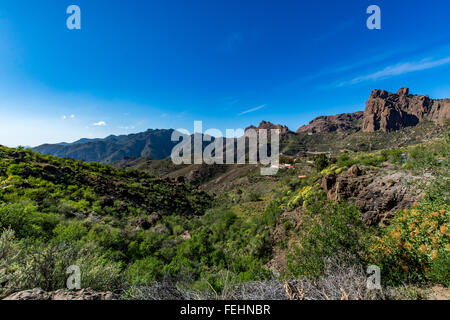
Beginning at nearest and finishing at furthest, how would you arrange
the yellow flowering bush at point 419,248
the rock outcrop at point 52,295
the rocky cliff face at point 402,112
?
the rock outcrop at point 52,295 → the yellow flowering bush at point 419,248 → the rocky cliff face at point 402,112

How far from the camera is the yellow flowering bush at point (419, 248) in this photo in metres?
4.45

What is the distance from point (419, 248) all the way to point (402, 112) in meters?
209

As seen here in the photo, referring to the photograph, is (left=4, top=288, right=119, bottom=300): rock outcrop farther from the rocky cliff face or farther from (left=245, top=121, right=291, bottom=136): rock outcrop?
the rocky cliff face

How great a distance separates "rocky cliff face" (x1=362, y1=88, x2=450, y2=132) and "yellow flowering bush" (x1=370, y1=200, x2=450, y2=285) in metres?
176

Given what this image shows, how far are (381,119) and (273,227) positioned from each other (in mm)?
183698

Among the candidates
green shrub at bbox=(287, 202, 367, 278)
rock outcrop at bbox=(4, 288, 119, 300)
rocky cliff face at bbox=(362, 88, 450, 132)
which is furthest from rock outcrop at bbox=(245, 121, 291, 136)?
rock outcrop at bbox=(4, 288, 119, 300)

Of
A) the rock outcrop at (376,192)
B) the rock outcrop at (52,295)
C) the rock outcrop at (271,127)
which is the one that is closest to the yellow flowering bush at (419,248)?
the rock outcrop at (376,192)

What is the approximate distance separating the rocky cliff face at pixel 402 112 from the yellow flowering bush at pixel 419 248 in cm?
17613

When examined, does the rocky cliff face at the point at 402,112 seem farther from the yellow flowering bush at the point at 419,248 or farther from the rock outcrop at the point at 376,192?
the yellow flowering bush at the point at 419,248

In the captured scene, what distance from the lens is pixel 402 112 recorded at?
488 feet

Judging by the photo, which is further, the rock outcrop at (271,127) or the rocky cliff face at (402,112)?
the rock outcrop at (271,127)
